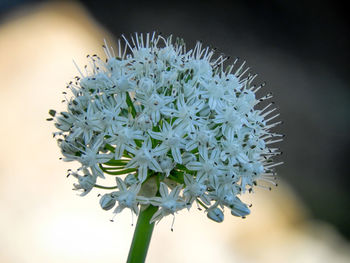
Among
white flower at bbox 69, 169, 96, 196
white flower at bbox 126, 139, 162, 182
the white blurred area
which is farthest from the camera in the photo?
the white blurred area

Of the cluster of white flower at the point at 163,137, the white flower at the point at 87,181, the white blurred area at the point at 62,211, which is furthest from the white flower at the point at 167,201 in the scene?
the white blurred area at the point at 62,211

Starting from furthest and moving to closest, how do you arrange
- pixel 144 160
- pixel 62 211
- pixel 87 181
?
pixel 62 211, pixel 87 181, pixel 144 160

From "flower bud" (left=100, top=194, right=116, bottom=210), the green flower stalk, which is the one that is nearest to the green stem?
the green flower stalk

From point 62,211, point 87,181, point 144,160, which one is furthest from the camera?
point 62,211

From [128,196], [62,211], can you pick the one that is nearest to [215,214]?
[128,196]

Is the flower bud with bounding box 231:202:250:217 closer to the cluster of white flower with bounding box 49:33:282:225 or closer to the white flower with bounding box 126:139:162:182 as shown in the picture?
the cluster of white flower with bounding box 49:33:282:225

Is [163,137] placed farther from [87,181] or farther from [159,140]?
[87,181]
